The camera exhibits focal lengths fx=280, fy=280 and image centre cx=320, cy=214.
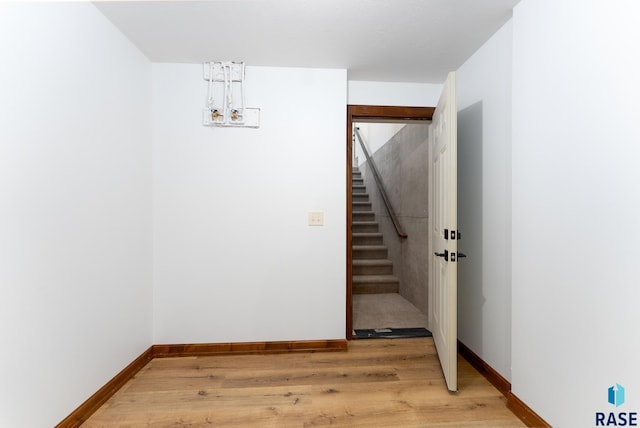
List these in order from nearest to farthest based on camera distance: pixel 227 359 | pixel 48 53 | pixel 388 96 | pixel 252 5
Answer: pixel 48 53
pixel 252 5
pixel 227 359
pixel 388 96

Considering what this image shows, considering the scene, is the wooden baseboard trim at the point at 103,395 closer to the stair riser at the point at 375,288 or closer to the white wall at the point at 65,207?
the white wall at the point at 65,207

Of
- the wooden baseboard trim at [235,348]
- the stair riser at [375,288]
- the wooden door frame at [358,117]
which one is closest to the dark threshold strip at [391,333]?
the wooden door frame at [358,117]

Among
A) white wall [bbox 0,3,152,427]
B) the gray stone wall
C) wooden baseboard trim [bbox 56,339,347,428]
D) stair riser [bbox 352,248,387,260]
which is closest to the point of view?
white wall [bbox 0,3,152,427]

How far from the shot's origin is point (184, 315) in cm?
227

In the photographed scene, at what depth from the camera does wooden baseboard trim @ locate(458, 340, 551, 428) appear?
1.45 meters

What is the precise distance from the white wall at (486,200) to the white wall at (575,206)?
0.58 feet

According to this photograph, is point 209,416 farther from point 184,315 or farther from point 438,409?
point 438,409

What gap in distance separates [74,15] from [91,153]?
71 centimetres

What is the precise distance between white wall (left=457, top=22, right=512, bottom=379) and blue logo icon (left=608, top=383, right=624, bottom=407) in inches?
25.6

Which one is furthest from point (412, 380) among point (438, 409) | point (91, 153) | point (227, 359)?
point (91, 153)

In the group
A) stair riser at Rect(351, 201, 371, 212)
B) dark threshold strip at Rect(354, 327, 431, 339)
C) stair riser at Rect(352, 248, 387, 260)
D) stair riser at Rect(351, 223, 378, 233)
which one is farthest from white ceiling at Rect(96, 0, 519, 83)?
stair riser at Rect(351, 201, 371, 212)

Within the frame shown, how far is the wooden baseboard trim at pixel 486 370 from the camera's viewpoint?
1765mm

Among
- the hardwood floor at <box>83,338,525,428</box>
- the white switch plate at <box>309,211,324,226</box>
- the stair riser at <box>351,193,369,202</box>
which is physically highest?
the stair riser at <box>351,193,369,202</box>

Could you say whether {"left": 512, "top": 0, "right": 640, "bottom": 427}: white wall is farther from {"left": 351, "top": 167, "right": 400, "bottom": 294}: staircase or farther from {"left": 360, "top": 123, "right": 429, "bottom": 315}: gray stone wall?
{"left": 351, "top": 167, "right": 400, "bottom": 294}: staircase
